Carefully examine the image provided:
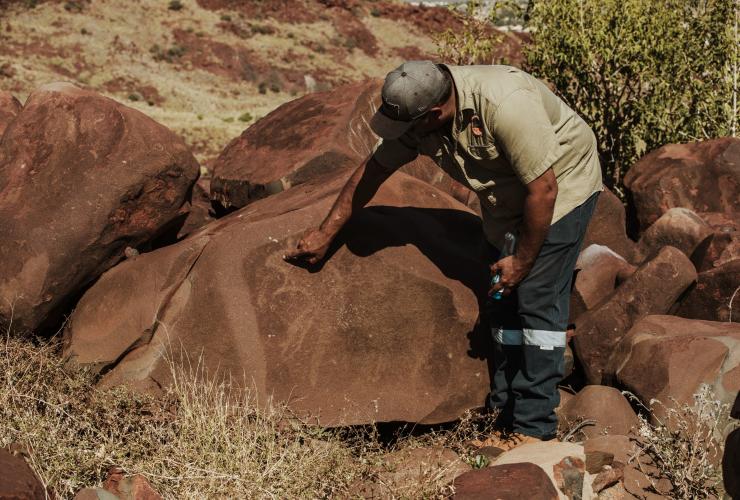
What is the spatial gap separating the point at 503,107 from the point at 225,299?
1.72 metres

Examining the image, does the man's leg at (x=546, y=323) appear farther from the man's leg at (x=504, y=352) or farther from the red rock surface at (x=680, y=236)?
the red rock surface at (x=680, y=236)

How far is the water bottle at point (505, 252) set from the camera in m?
3.97

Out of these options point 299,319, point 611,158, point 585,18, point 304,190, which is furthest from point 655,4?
point 299,319

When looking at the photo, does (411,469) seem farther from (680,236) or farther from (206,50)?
(206,50)

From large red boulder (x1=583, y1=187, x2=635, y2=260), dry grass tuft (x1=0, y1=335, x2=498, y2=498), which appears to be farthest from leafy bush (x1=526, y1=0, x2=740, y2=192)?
dry grass tuft (x1=0, y1=335, x2=498, y2=498)

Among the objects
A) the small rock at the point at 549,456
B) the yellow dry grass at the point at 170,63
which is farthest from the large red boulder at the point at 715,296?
the yellow dry grass at the point at 170,63

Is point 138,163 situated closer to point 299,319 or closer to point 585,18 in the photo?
point 299,319

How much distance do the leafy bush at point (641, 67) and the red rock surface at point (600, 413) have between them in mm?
3457

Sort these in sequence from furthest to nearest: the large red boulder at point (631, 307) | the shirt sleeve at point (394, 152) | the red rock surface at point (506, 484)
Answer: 1. the large red boulder at point (631, 307)
2. the shirt sleeve at point (394, 152)
3. the red rock surface at point (506, 484)

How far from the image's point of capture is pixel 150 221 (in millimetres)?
4883

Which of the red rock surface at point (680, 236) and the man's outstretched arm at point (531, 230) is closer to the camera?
the man's outstretched arm at point (531, 230)

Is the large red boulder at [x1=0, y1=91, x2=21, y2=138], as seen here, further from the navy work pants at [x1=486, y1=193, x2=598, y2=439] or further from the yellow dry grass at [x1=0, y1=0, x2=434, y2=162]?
the yellow dry grass at [x1=0, y1=0, x2=434, y2=162]

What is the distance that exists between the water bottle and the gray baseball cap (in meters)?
0.75

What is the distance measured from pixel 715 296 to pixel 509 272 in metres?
1.71
